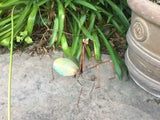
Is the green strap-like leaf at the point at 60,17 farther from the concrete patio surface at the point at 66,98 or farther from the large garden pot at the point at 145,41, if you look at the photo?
the large garden pot at the point at 145,41

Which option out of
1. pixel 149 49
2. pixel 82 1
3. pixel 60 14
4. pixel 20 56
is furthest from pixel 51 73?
pixel 149 49

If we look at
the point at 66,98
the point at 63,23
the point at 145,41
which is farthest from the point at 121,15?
the point at 66,98

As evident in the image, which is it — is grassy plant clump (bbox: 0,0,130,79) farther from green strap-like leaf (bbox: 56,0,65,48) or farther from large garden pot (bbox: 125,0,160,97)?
large garden pot (bbox: 125,0,160,97)

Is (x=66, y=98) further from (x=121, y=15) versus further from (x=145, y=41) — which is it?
(x=121, y=15)

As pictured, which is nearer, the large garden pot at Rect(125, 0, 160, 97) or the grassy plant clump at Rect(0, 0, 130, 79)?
the large garden pot at Rect(125, 0, 160, 97)

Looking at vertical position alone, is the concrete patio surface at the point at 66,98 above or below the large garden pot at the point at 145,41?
below

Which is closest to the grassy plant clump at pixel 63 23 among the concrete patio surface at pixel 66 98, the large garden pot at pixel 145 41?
the concrete patio surface at pixel 66 98

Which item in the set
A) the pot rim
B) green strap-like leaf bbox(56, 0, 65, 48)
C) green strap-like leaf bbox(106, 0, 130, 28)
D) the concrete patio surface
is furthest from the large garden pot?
green strap-like leaf bbox(56, 0, 65, 48)
